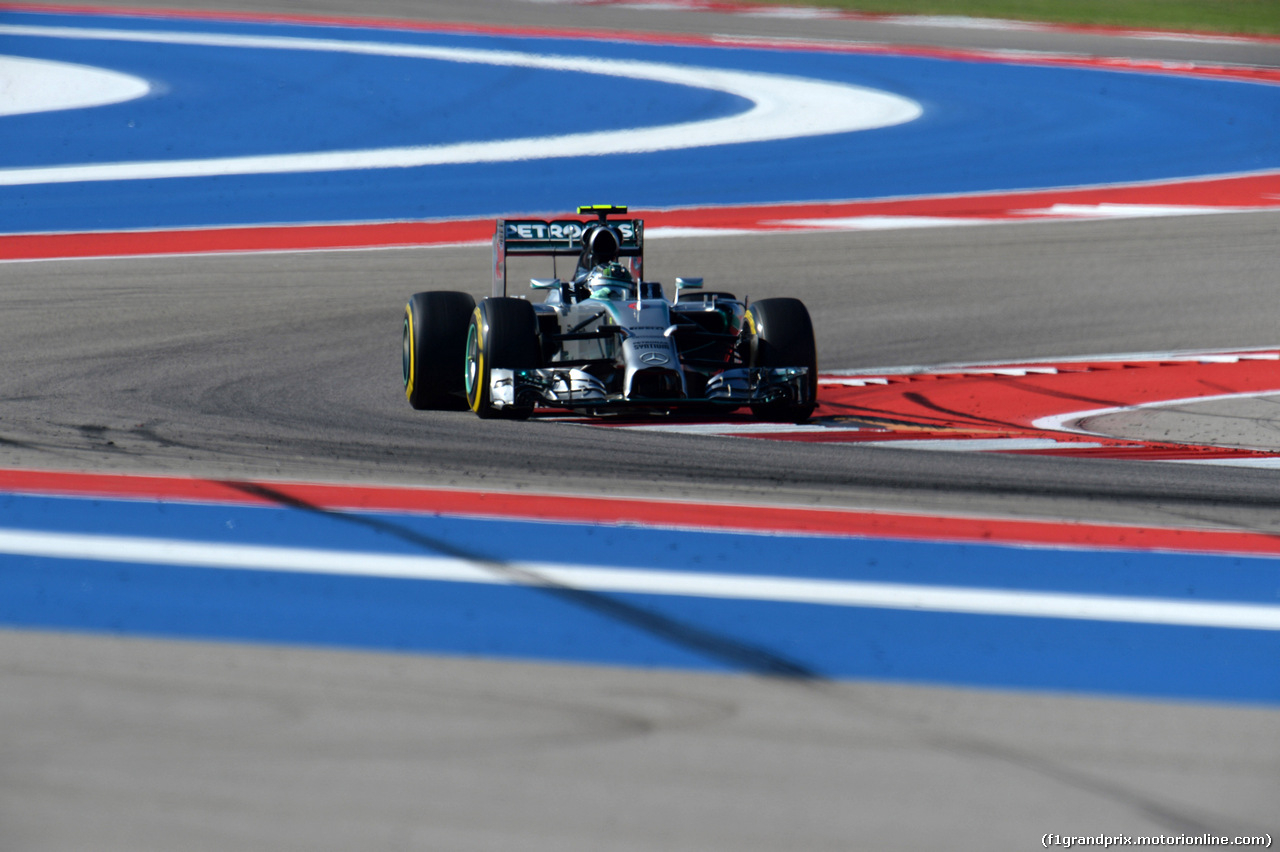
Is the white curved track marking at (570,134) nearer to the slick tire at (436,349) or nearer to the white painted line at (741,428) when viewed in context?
the slick tire at (436,349)

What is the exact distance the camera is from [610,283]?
365 inches

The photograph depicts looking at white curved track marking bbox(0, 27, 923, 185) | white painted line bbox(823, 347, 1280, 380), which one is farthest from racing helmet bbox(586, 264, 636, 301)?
white curved track marking bbox(0, 27, 923, 185)

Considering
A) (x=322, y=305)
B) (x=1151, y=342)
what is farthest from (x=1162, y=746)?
(x=322, y=305)

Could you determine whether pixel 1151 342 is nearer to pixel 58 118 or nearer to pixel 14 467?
pixel 14 467

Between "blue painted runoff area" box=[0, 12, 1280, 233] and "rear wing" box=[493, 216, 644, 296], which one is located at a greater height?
"blue painted runoff area" box=[0, 12, 1280, 233]

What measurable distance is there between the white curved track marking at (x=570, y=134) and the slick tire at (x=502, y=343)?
10.6m

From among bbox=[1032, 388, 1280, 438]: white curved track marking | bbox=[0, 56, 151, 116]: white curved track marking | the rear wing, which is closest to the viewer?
the rear wing

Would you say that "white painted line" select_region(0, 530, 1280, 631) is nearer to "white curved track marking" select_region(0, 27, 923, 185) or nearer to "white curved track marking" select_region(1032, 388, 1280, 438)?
"white curved track marking" select_region(1032, 388, 1280, 438)

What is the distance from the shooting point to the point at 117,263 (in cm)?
1452

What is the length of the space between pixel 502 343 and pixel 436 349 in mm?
694

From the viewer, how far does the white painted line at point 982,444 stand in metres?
8.18

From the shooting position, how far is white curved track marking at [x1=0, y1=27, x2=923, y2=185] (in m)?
18.8

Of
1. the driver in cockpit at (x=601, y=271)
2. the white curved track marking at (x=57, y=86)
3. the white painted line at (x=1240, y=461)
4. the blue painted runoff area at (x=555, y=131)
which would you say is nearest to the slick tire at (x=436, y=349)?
the driver in cockpit at (x=601, y=271)

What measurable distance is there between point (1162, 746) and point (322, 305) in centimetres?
1017
